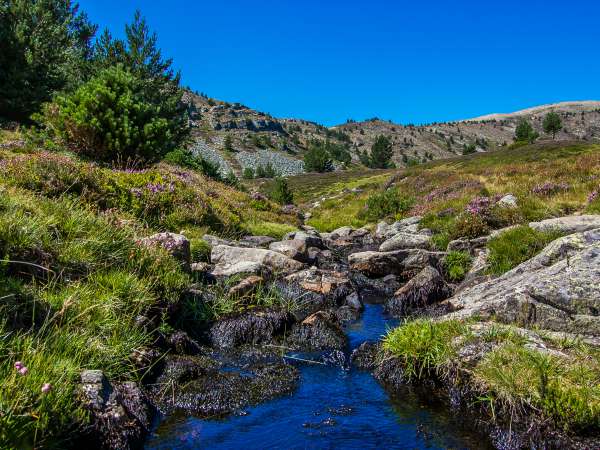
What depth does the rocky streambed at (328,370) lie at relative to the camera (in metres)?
4.87

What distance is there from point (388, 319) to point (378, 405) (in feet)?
14.0

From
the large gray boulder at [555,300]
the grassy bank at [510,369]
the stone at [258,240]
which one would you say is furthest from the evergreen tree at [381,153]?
the grassy bank at [510,369]

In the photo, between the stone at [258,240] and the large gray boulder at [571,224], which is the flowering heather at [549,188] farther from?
the stone at [258,240]

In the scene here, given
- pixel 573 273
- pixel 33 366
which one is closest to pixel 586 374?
pixel 573 273

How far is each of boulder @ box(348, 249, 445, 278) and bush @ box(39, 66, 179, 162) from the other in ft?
30.5

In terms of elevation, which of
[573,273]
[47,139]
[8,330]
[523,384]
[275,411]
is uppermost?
[47,139]

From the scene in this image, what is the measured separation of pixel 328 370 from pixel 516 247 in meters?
7.41

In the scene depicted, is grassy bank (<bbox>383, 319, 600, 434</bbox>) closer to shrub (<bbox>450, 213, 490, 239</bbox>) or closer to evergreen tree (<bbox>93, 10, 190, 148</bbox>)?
shrub (<bbox>450, 213, 490, 239</bbox>)

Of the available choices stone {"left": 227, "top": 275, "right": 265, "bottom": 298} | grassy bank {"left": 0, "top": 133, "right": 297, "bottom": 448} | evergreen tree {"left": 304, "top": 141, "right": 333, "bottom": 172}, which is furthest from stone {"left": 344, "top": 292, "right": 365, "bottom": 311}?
evergreen tree {"left": 304, "top": 141, "right": 333, "bottom": 172}

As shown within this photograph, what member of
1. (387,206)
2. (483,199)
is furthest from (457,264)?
(387,206)

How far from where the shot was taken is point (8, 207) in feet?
22.1

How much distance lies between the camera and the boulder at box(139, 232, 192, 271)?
8690mm

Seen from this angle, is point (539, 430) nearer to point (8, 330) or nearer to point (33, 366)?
point (33, 366)

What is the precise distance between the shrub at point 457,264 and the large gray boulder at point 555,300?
387cm
